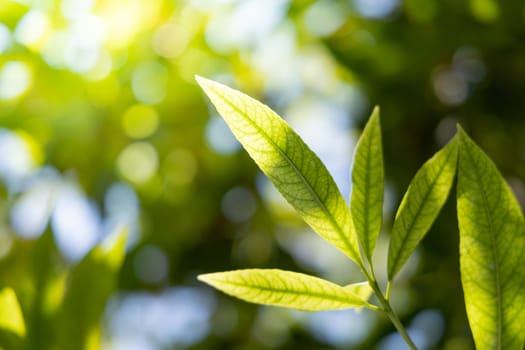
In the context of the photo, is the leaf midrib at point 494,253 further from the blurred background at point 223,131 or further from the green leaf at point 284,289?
the blurred background at point 223,131

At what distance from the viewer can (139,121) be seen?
42.8 inches

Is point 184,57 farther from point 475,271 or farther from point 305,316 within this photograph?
point 475,271

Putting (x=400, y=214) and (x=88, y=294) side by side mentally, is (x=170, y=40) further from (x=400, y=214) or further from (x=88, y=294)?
(x=400, y=214)

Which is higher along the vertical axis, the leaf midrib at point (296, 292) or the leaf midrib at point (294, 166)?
the leaf midrib at point (294, 166)

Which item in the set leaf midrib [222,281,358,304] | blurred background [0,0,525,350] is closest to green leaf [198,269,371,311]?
leaf midrib [222,281,358,304]

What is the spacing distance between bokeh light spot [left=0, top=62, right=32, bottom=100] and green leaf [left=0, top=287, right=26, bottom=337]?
56cm

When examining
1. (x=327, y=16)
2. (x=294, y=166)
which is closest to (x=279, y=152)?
(x=294, y=166)

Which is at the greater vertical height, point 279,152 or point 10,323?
point 279,152

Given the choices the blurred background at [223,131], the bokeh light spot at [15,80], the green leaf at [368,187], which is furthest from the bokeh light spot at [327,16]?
the green leaf at [368,187]

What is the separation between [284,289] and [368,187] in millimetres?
80

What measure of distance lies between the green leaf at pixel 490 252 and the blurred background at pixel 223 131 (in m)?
0.57

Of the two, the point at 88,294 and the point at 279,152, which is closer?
the point at 279,152

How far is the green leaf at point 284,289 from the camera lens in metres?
0.39

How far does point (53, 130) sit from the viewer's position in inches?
39.9
